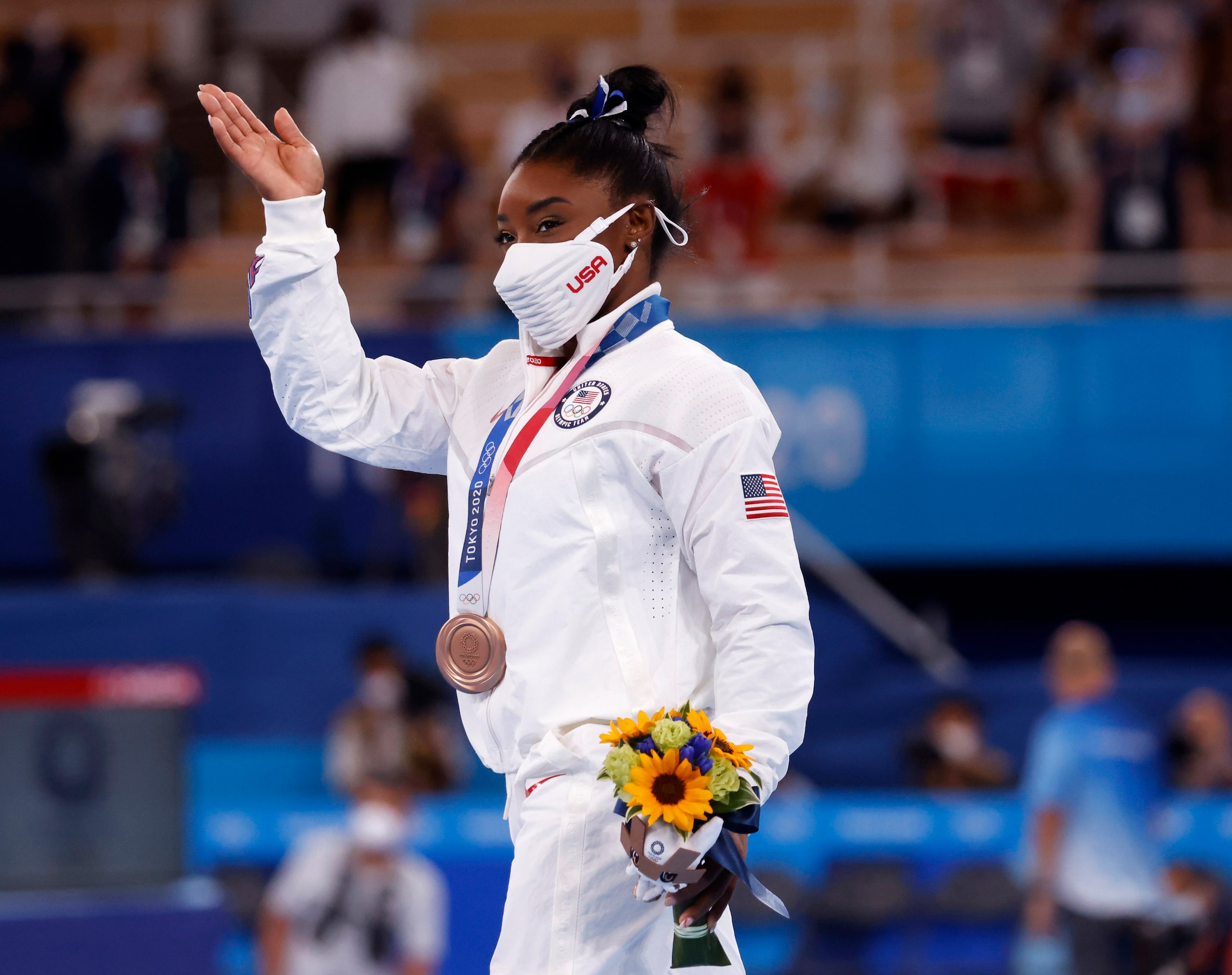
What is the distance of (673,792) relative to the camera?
2760mm

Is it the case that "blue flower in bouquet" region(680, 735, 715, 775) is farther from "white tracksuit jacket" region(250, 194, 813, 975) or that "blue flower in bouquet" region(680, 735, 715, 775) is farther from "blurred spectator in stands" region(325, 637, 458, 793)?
"blurred spectator in stands" region(325, 637, 458, 793)

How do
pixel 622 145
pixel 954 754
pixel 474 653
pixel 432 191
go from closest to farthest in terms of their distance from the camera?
pixel 474 653, pixel 622 145, pixel 954 754, pixel 432 191

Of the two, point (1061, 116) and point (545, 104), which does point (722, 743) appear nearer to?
point (545, 104)

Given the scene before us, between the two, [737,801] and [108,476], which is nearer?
[737,801]

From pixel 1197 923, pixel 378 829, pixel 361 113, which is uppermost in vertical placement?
pixel 361 113

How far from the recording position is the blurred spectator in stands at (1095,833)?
760cm

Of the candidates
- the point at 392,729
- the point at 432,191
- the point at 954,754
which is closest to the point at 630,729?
the point at 392,729

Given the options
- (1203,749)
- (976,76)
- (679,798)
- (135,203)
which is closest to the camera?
(679,798)

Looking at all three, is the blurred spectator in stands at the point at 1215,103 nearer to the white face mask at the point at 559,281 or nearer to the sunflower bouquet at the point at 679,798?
the white face mask at the point at 559,281

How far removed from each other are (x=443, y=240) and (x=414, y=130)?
33.7 inches

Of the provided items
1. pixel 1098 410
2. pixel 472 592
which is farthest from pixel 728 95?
pixel 472 592

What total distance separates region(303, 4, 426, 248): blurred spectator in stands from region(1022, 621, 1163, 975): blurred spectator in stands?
6.68 m

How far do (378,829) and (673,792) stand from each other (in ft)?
17.6

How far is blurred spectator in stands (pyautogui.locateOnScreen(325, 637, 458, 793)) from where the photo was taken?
9398mm
